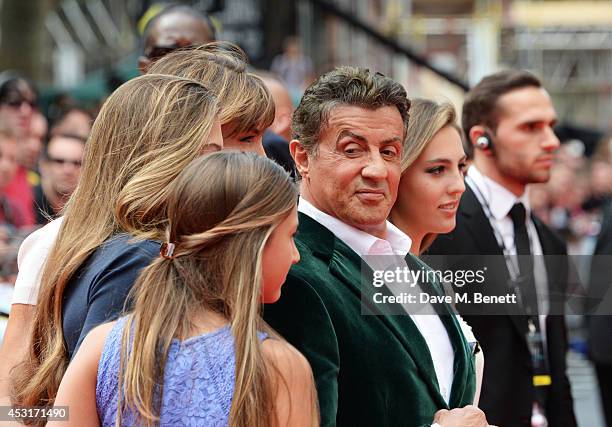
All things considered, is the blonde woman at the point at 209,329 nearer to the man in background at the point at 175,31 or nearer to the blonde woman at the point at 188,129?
the blonde woman at the point at 188,129

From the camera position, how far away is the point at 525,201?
484cm

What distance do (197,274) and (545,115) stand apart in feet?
9.83

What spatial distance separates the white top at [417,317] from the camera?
3.04 metres

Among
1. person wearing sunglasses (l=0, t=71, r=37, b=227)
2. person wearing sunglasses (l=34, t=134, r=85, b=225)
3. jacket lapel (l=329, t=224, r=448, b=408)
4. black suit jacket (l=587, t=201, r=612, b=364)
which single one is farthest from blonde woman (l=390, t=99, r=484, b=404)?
person wearing sunglasses (l=0, t=71, r=37, b=227)

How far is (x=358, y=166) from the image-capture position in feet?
9.96

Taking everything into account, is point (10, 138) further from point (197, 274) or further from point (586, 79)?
point (586, 79)

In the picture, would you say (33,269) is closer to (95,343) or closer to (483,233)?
(95,343)

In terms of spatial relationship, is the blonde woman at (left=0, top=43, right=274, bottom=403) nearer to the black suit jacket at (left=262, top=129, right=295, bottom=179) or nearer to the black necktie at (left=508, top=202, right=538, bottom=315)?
the black suit jacket at (left=262, top=129, right=295, bottom=179)

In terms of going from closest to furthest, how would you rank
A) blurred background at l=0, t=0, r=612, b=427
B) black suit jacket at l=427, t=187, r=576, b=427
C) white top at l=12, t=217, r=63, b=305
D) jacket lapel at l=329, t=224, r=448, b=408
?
jacket lapel at l=329, t=224, r=448, b=408 < white top at l=12, t=217, r=63, b=305 < black suit jacket at l=427, t=187, r=576, b=427 < blurred background at l=0, t=0, r=612, b=427

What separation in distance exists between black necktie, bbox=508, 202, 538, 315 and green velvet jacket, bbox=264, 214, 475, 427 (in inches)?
66.5

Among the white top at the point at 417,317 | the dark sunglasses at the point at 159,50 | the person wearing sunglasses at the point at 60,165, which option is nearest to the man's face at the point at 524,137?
the dark sunglasses at the point at 159,50

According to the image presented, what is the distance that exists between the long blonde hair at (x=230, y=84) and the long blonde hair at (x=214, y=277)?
0.91 m

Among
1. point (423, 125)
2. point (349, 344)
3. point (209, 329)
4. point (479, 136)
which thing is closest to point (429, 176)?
point (423, 125)

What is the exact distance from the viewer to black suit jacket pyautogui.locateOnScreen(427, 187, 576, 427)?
435 cm
